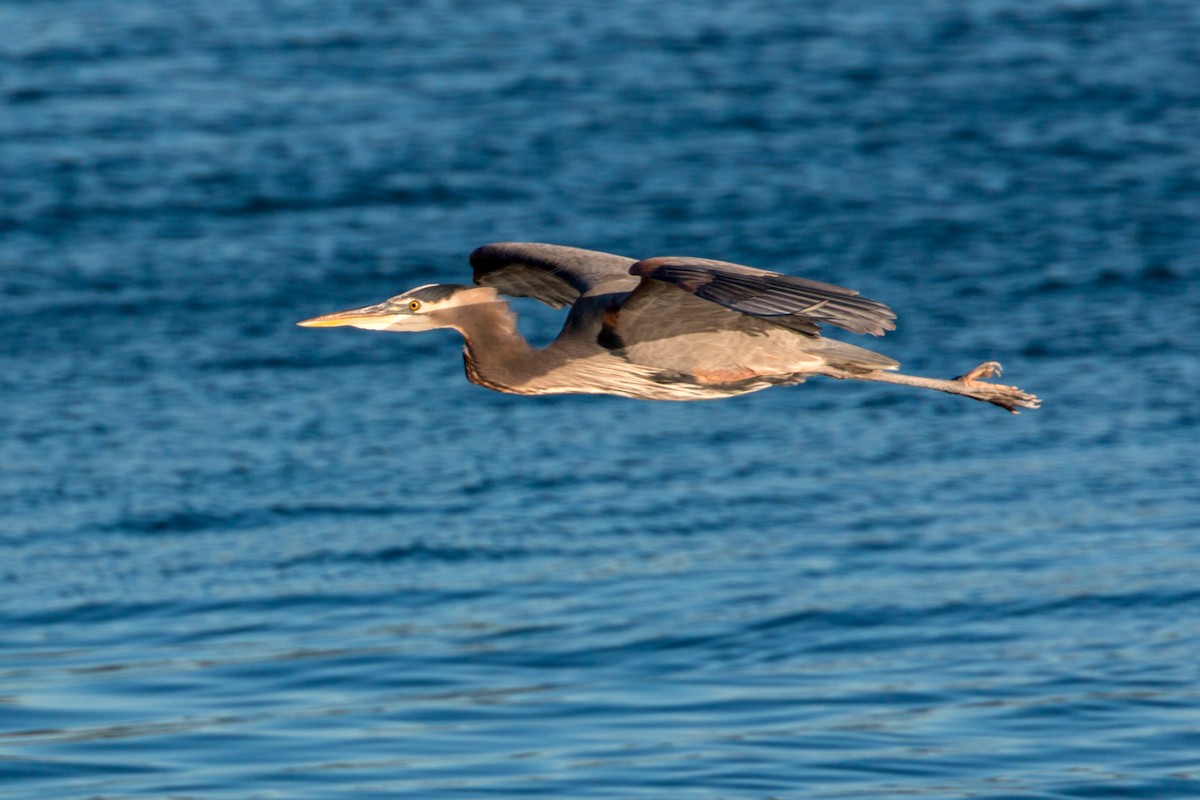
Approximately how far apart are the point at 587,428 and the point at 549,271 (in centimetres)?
709

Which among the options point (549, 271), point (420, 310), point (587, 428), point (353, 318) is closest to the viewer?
point (353, 318)

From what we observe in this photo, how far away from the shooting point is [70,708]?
38.8ft

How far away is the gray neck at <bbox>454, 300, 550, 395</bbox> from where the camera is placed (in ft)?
27.3

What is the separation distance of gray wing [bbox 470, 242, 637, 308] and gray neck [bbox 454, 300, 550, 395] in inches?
18.9

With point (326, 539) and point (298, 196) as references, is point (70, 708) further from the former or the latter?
point (298, 196)

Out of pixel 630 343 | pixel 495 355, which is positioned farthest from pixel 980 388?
pixel 495 355

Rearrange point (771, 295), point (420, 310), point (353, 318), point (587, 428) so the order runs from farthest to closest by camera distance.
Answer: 1. point (587, 428)
2. point (420, 310)
3. point (353, 318)
4. point (771, 295)

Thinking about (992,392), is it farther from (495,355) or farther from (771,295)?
(495,355)

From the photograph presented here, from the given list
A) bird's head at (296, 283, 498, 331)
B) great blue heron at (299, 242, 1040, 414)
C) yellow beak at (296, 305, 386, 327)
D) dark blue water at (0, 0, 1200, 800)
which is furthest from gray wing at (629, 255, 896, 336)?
dark blue water at (0, 0, 1200, 800)

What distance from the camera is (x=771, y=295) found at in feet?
24.1

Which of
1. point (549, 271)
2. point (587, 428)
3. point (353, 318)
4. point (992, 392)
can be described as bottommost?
point (587, 428)

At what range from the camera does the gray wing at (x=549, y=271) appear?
8.74 m

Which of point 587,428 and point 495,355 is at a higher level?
point 495,355

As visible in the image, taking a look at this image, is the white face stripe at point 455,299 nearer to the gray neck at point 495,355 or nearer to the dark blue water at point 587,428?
the gray neck at point 495,355
